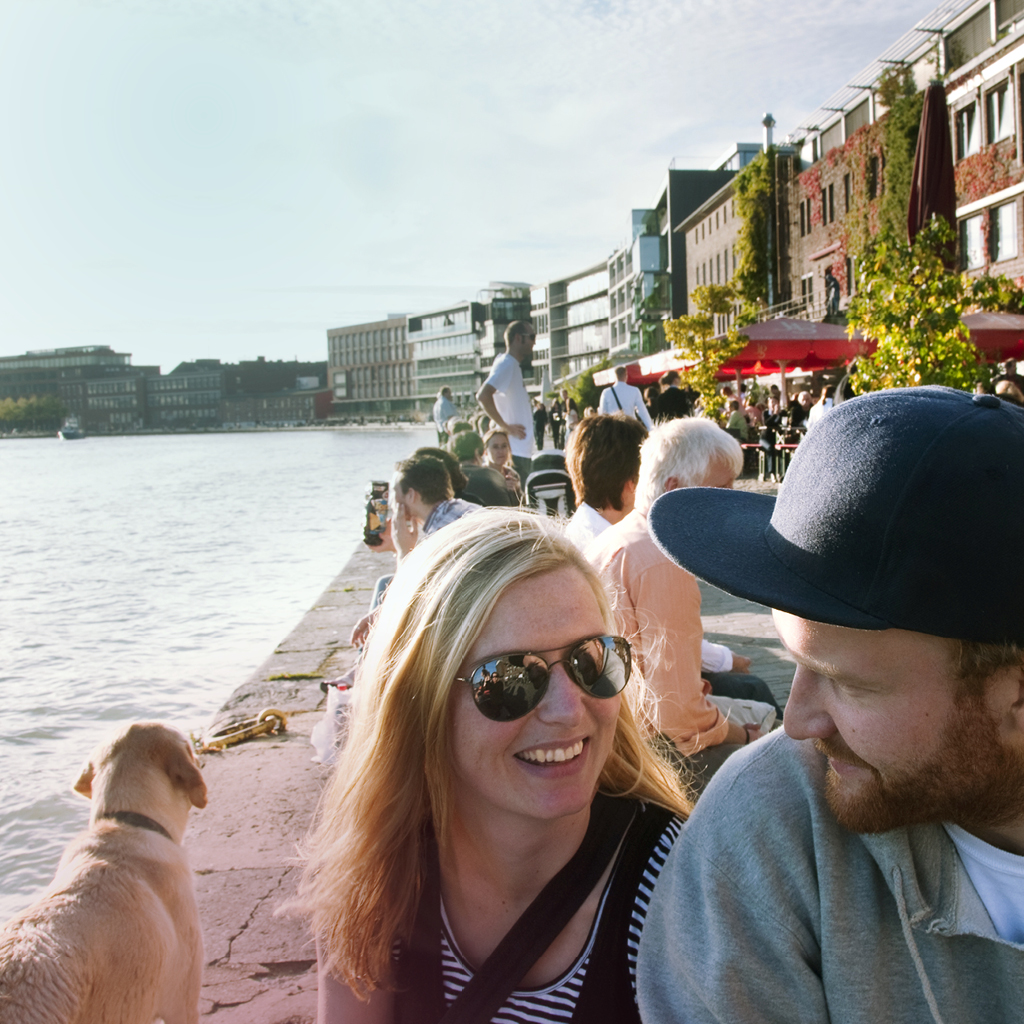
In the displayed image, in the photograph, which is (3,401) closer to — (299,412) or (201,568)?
(299,412)

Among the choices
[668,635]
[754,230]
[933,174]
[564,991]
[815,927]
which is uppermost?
[754,230]

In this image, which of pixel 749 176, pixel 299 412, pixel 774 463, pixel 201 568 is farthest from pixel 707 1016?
pixel 299 412

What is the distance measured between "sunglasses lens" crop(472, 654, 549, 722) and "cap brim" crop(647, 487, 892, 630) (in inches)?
17.9

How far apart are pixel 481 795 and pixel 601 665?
1.10 ft

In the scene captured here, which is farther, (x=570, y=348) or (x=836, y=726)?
(x=570, y=348)

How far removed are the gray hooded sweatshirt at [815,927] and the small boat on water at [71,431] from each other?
177 meters

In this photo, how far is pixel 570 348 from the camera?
11375 centimetres

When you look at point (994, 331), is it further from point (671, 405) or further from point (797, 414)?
point (671, 405)

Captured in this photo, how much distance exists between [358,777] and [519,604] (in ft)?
1.55

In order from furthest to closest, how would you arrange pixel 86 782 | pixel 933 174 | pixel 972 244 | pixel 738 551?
pixel 972 244
pixel 933 174
pixel 86 782
pixel 738 551

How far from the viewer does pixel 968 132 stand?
26.0 metres

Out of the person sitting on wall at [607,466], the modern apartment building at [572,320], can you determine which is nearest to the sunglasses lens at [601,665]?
the person sitting on wall at [607,466]

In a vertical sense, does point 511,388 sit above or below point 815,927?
above

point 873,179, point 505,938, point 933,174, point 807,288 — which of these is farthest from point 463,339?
point 505,938
